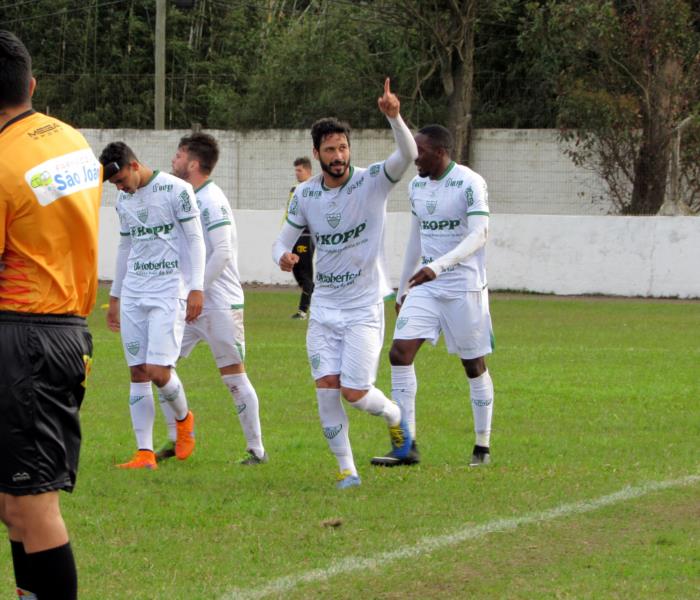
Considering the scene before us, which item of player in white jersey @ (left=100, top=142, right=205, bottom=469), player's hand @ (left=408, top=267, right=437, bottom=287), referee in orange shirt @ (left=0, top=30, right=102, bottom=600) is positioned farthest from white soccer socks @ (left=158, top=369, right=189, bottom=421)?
referee in orange shirt @ (left=0, top=30, right=102, bottom=600)

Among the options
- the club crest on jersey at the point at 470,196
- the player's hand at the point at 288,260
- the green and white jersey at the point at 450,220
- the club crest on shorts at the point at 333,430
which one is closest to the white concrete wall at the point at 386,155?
the green and white jersey at the point at 450,220

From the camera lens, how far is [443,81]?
31.7m

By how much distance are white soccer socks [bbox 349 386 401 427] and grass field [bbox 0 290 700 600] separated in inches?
13.9

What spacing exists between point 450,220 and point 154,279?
6.42 feet

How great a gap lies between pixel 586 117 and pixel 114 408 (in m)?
18.7

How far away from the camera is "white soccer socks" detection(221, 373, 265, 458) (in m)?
9.20

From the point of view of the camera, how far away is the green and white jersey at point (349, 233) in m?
8.12

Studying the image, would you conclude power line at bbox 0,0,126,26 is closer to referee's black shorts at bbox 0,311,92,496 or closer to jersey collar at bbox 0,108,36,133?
jersey collar at bbox 0,108,36,133

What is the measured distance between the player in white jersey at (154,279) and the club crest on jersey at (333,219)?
3.53 ft

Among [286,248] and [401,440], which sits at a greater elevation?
[286,248]

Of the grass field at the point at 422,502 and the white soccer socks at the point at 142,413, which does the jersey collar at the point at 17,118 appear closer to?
the grass field at the point at 422,502

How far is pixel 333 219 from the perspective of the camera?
26.8 ft

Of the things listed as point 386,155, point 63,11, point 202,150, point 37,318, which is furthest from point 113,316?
point 63,11

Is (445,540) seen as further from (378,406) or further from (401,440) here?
(401,440)
